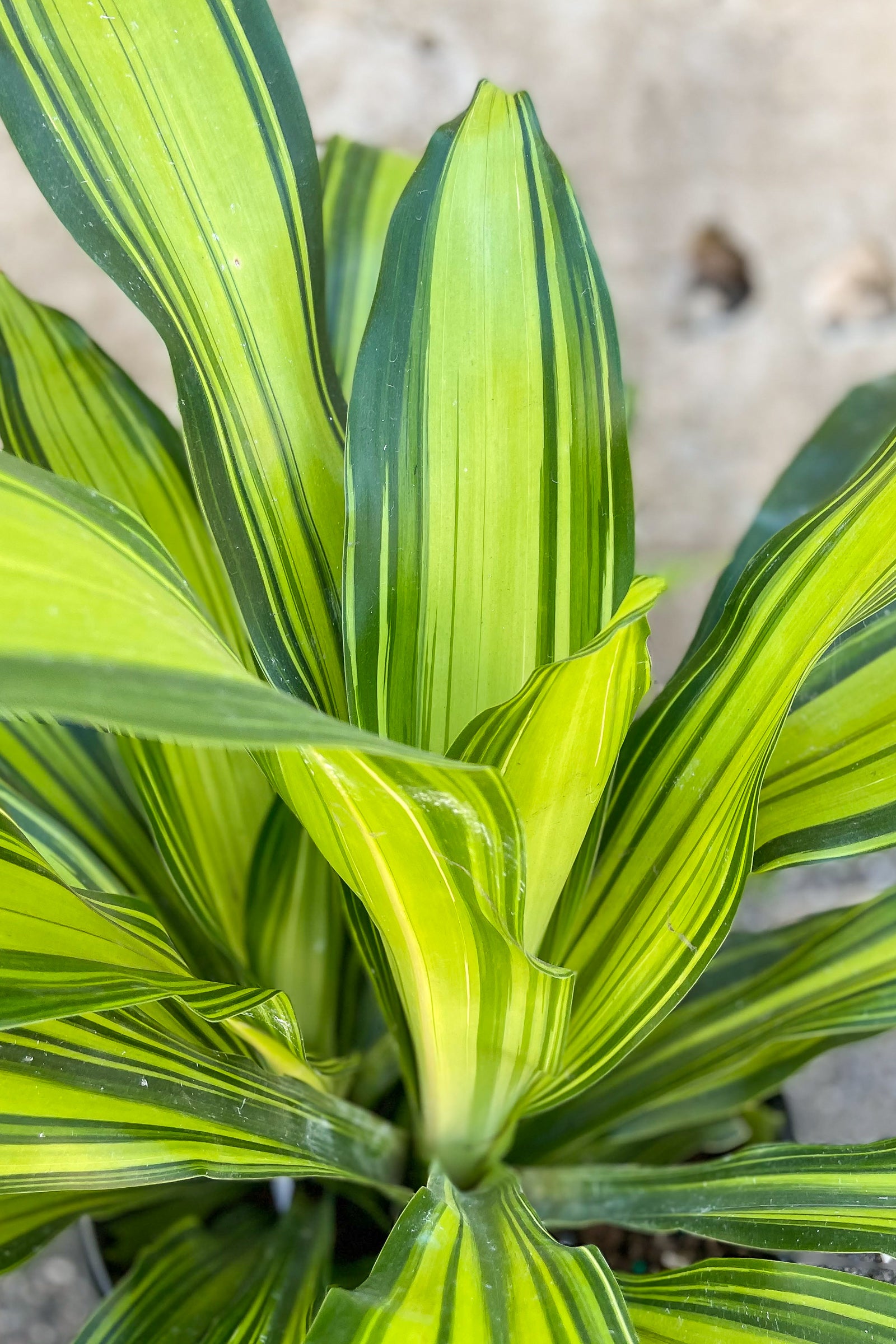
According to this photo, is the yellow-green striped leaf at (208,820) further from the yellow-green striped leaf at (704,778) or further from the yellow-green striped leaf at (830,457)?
the yellow-green striped leaf at (830,457)

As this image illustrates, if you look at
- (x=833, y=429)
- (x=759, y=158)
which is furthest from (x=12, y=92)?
(x=759, y=158)

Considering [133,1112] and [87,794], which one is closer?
[133,1112]

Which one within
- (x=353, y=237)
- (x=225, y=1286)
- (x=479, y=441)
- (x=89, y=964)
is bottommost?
(x=225, y=1286)

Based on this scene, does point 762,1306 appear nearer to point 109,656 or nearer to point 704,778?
point 704,778

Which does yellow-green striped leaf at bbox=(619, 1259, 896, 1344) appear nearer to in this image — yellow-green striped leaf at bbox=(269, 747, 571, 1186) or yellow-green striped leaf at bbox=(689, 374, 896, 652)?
yellow-green striped leaf at bbox=(269, 747, 571, 1186)

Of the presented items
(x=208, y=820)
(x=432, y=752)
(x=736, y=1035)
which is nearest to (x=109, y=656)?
(x=432, y=752)
